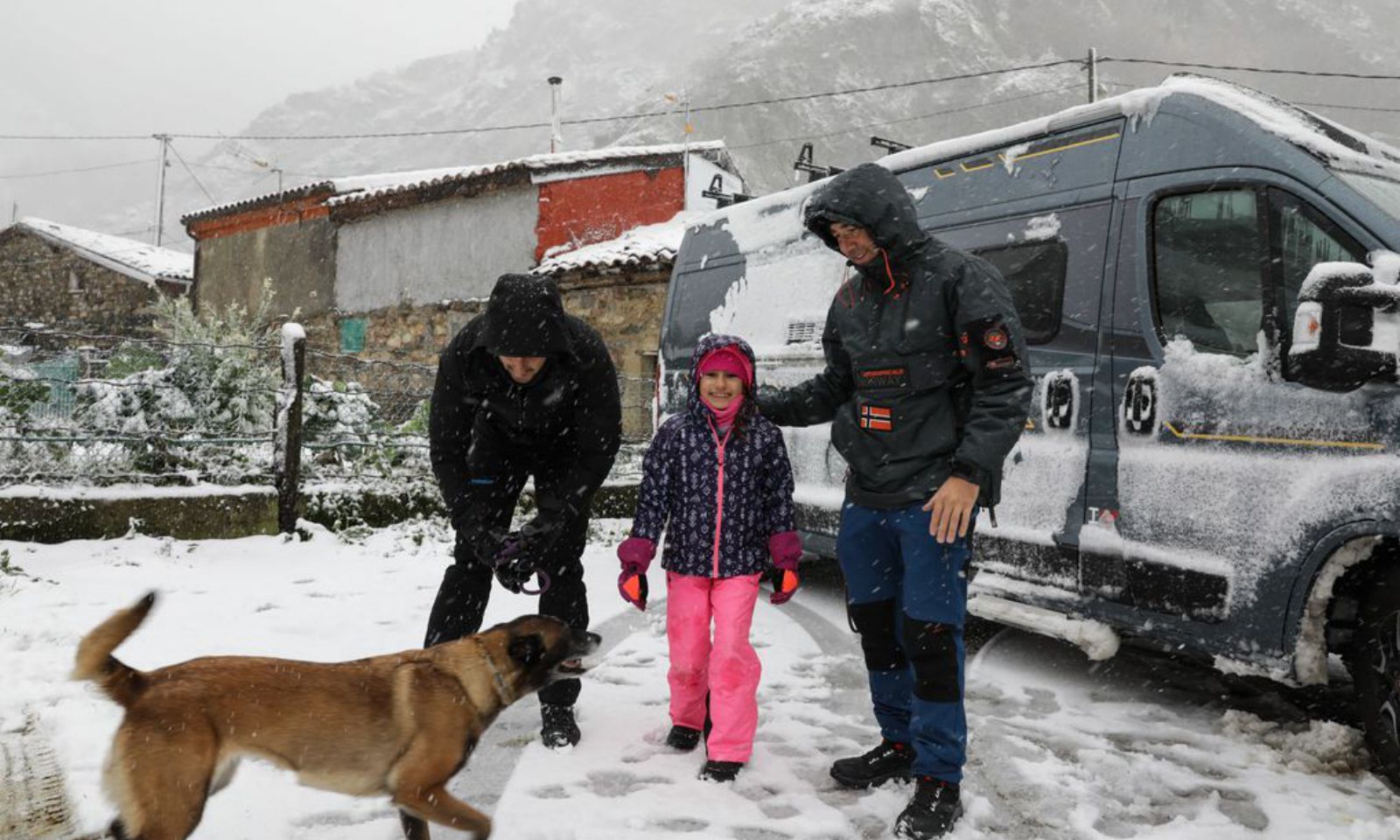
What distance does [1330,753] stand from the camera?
3148mm

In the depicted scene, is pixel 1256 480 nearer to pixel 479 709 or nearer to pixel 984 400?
pixel 984 400

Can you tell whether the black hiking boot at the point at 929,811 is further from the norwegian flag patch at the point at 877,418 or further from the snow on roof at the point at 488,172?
the snow on roof at the point at 488,172

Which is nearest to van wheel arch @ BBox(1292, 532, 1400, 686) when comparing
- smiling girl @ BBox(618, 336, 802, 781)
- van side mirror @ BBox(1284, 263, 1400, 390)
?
van side mirror @ BBox(1284, 263, 1400, 390)

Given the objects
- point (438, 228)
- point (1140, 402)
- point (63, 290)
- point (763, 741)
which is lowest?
point (763, 741)

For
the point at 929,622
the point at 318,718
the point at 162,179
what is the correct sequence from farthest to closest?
the point at 162,179 < the point at 929,622 < the point at 318,718

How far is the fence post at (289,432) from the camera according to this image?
655cm

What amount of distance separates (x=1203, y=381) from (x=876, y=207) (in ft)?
5.06

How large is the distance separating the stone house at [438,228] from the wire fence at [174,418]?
8367 millimetres

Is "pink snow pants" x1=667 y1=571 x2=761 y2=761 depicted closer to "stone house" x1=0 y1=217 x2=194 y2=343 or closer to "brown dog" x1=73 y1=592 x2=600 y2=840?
"brown dog" x1=73 y1=592 x2=600 y2=840

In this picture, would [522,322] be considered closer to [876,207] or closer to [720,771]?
[876,207]

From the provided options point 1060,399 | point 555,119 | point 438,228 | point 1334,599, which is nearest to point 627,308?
point 438,228

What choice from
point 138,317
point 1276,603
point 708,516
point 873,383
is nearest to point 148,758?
point 708,516

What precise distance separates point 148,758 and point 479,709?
2.55 ft

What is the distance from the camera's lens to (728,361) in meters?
3.17
